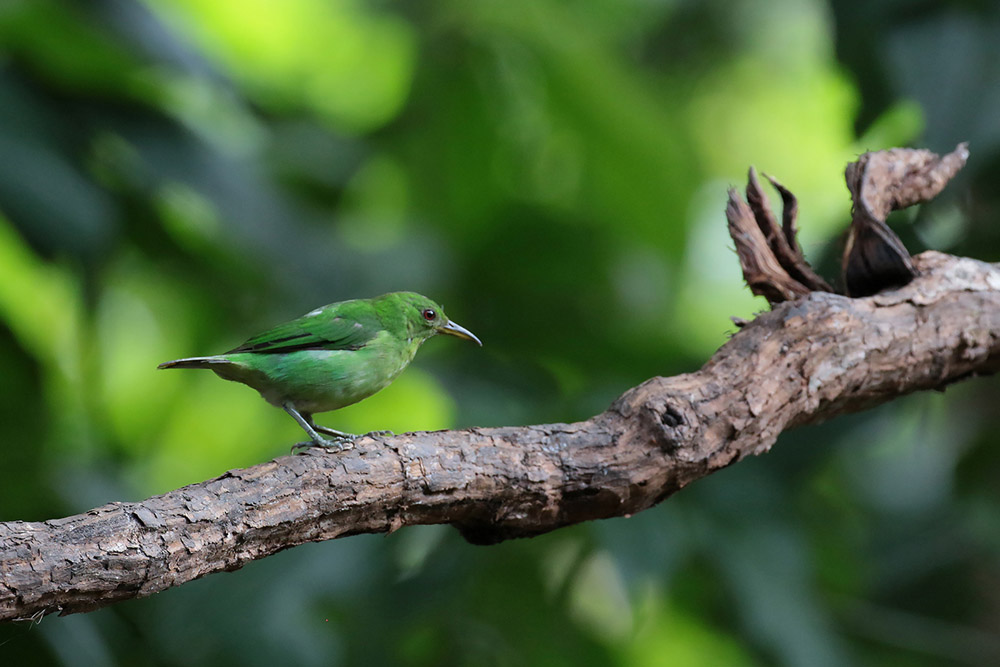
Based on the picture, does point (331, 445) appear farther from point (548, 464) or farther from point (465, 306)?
point (465, 306)

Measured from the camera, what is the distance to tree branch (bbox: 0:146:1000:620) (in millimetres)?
2014

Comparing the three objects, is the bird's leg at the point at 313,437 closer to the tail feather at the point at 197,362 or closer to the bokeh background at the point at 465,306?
the tail feather at the point at 197,362

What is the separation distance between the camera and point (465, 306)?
5.87 metres

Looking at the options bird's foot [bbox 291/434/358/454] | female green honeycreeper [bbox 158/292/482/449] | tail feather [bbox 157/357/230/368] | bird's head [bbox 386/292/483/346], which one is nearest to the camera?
bird's foot [bbox 291/434/358/454]

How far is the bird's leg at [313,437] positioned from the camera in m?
2.61

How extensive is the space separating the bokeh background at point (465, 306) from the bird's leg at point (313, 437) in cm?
150

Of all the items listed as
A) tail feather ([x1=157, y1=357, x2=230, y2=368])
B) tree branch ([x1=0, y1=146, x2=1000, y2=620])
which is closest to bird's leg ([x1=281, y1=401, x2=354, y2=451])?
tree branch ([x1=0, y1=146, x2=1000, y2=620])

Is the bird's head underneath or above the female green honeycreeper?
above

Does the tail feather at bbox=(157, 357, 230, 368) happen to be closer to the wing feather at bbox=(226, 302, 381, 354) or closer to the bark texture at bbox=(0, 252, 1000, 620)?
the wing feather at bbox=(226, 302, 381, 354)

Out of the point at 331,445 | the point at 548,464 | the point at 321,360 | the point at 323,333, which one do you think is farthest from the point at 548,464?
Result: the point at 323,333

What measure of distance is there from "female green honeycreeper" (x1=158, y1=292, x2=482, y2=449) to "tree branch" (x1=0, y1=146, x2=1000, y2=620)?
1.59ft

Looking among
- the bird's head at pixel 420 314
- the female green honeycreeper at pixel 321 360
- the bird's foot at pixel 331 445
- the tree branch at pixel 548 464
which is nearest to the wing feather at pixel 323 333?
the female green honeycreeper at pixel 321 360

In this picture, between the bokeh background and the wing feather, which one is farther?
the bokeh background

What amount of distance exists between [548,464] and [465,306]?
3355 mm
